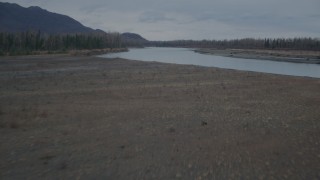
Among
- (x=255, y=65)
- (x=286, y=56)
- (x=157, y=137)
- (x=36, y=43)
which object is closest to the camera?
(x=157, y=137)

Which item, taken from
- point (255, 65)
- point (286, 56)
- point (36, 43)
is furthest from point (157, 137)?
point (36, 43)

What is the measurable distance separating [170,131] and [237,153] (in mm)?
2686

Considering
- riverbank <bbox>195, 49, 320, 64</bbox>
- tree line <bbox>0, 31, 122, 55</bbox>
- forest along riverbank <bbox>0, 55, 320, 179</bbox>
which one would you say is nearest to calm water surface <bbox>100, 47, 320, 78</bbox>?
riverbank <bbox>195, 49, 320, 64</bbox>

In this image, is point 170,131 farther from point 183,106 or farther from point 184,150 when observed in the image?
point 183,106

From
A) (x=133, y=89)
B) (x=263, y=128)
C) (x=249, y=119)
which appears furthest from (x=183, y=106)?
(x=133, y=89)

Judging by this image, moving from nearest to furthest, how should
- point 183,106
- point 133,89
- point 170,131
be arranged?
point 170,131
point 183,106
point 133,89

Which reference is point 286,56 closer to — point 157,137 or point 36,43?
point 36,43

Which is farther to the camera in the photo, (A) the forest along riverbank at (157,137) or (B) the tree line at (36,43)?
(B) the tree line at (36,43)

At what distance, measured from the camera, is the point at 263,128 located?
1202cm

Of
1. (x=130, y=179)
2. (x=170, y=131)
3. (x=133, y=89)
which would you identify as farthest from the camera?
(x=133, y=89)

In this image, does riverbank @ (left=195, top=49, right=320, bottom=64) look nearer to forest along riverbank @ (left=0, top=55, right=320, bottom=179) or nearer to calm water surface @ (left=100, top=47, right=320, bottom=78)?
calm water surface @ (left=100, top=47, right=320, bottom=78)

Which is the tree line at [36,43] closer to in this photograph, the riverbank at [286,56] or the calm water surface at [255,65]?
the calm water surface at [255,65]

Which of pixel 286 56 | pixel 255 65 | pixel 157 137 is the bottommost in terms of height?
pixel 255 65

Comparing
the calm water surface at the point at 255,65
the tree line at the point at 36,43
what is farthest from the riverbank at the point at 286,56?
the tree line at the point at 36,43
